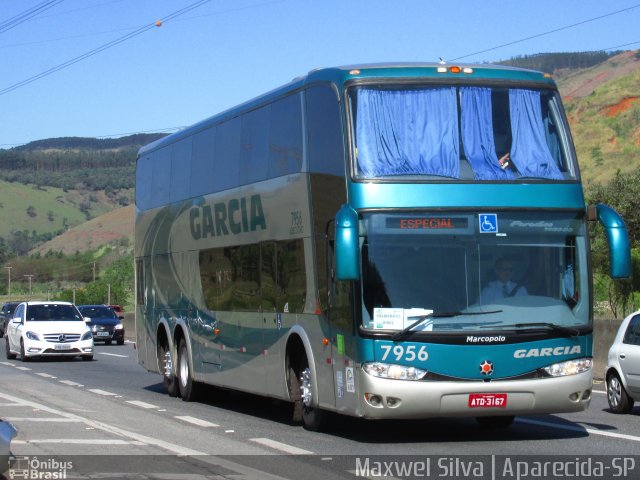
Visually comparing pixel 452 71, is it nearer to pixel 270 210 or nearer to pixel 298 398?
pixel 270 210

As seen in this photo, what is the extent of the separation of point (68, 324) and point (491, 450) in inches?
895

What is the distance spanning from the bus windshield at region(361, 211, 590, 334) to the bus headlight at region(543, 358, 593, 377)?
0.39 metres

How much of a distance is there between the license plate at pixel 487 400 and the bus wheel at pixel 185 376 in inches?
307

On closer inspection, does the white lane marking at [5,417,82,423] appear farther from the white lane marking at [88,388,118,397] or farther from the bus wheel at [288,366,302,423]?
the white lane marking at [88,388,118,397]

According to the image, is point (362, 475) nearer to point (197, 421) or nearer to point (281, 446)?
point (281, 446)

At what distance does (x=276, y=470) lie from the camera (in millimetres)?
11562

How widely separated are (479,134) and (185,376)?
27.3 feet

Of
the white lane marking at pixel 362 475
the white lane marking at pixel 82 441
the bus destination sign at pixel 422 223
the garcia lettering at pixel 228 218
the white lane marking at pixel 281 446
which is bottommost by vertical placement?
the white lane marking at pixel 362 475

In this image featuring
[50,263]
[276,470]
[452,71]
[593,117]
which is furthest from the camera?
[50,263]

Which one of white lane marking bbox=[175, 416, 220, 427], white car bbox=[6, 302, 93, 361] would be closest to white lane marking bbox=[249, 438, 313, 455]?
white lane marking bbox=[175, 416, 220, 427]

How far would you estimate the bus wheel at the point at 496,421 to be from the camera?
15.1 meters

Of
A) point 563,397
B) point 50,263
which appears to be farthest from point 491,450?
point 50,263

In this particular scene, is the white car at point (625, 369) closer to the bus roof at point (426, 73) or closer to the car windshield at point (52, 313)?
the bus roof at point (426, 73)

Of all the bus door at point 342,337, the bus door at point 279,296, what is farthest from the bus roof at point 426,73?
the bus door at point 279,296
